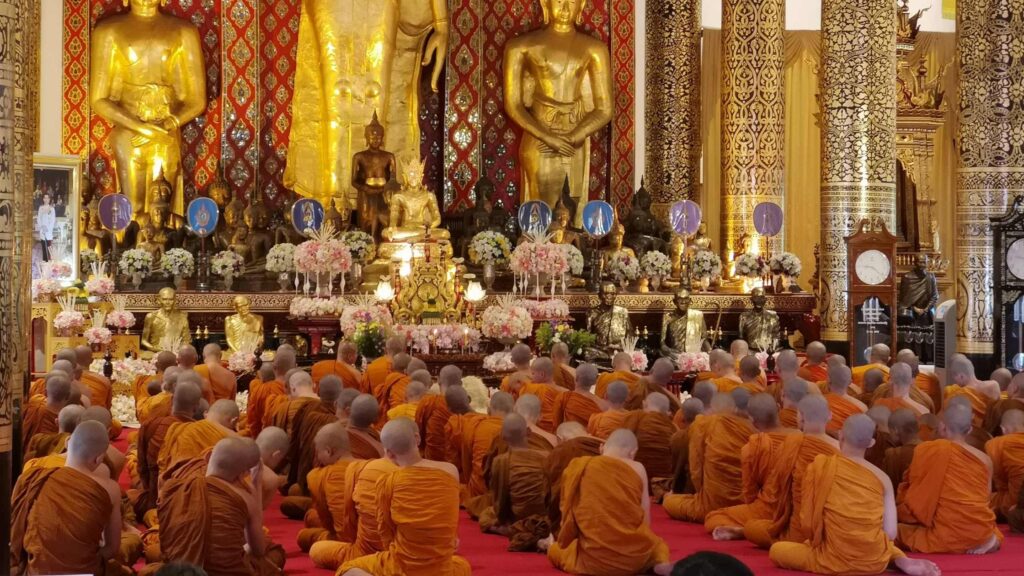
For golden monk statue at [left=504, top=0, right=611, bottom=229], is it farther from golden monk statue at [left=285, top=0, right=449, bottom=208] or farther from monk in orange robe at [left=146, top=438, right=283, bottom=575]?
monk in orange robe at [left=146, top=438, right=283, bottom=575]

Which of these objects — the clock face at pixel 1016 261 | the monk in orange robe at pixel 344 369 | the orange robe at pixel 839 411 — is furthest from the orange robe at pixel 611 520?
the clock face at pixel 1016 261

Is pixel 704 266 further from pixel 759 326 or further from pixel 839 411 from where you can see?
pixel 839 411

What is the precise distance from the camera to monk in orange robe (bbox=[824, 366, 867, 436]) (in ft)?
29.5

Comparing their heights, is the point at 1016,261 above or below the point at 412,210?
below

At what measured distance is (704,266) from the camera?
656 inches

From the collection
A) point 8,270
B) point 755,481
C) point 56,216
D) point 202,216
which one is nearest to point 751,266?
point 202,216

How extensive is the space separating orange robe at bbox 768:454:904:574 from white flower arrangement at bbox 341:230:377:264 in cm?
959

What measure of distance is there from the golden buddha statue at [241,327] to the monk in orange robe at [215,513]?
8.24 metres

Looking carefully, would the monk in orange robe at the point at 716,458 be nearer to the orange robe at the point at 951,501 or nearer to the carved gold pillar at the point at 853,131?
the orange robe at the point at 951,501

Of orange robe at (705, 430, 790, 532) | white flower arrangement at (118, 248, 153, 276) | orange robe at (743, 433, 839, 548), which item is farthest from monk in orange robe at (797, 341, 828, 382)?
white flower arrangement at (118, 248, 153, 276)

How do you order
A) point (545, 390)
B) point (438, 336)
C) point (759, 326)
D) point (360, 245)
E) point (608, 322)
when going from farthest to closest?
point (360, 245) < point (759, 326) < point (608, 322) < point (438, 336) < point (545, 390)

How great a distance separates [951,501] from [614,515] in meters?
1.78

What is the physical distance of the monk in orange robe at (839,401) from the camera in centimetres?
899

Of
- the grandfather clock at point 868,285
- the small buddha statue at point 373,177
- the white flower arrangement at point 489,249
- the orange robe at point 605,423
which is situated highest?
the small buddha statue at point 373,177
